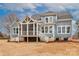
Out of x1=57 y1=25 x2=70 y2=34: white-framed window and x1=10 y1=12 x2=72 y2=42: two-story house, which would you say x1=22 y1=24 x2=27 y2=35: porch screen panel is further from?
x1=57 y1=25 x2=70 y2=34: white-framed window

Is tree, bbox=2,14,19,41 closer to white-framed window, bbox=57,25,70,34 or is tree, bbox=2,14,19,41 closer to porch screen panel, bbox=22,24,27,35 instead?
porch screen panel, bbox=22,24,27,35

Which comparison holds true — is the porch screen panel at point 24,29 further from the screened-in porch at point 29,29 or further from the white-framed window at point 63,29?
the white-framed window at point 63,29

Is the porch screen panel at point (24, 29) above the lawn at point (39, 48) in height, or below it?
above

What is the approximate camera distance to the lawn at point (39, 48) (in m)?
2.30

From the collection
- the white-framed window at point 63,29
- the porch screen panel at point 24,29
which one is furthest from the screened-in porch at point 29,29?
the white-framed window at point 63,29

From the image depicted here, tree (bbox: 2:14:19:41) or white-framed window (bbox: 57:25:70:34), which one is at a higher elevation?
tree (bbox: 2:14:19:41)

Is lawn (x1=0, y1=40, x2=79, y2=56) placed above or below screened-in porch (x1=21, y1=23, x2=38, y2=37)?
below

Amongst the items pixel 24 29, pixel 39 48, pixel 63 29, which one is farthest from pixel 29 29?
pixel 63 29

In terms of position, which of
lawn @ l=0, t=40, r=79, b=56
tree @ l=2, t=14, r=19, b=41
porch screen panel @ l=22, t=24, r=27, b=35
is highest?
tree @ l=2, t=14, r=19, b=41

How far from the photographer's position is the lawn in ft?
A: 7.55

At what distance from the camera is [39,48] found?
232cm

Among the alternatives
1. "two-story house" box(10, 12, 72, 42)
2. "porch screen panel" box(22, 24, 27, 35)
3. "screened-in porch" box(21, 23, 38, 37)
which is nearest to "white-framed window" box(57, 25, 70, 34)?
"two-story house" box(10, 12, 72, 42)

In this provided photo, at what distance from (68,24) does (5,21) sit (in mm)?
631

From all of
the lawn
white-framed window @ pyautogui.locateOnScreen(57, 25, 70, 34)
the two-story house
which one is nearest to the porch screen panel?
the two-story house
